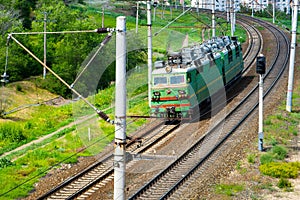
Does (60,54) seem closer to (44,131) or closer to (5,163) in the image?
(44,131)

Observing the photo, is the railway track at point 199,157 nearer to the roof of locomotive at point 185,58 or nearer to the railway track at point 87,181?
the railway track at point 87,181

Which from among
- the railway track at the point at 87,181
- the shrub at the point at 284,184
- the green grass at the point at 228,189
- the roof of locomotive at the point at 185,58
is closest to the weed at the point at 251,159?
the shrub at the point at 284,184

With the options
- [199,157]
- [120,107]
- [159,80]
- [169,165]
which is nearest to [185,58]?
[159,80]

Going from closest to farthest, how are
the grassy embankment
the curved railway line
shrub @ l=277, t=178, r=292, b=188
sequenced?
1. the curved railway line
2. shrub @ l=277, t=178, r=292, b=188
3. the grassy embankment

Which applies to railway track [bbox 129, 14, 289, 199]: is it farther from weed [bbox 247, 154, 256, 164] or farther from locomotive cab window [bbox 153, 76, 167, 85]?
locomotive cab window [bbox 153, 76, 167, 85]

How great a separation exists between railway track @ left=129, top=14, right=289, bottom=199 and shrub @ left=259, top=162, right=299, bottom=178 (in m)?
2.47

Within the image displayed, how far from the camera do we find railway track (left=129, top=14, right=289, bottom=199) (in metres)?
19.8

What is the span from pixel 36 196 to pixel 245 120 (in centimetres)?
1502

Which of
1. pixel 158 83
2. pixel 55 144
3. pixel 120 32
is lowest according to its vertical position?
pixel 55 144

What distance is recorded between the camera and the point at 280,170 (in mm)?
21469

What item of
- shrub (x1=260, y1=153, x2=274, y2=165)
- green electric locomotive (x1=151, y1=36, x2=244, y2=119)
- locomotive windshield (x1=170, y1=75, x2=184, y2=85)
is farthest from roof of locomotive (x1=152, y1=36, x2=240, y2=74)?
shrub (x1=260, y1=153, x2=274, y2=165)

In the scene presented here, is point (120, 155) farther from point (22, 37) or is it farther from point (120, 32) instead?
point (22, 37)

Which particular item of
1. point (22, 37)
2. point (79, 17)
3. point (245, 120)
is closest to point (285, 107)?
point (245, 120)

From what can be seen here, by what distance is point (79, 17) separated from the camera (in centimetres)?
6144
